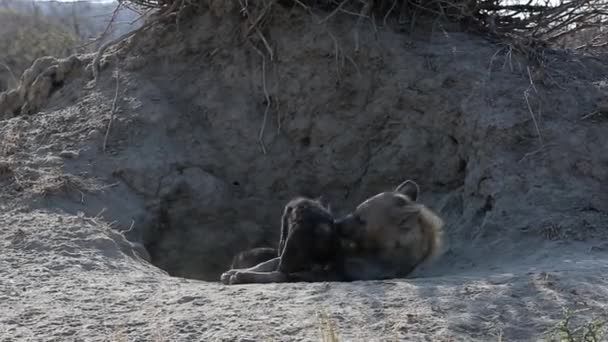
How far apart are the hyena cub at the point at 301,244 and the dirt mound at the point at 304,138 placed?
64 cm

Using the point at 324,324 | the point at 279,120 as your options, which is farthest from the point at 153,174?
the point at 324,324

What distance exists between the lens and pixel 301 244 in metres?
5.20

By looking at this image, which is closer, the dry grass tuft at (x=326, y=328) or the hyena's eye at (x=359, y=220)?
the dry grass tuft at (x=326, y=328)

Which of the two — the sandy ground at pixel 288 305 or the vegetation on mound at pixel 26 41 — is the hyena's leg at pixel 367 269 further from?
the vegetation on mound at pixel 26 41

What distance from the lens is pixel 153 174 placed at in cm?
644

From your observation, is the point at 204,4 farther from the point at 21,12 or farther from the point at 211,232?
the point at 21,12

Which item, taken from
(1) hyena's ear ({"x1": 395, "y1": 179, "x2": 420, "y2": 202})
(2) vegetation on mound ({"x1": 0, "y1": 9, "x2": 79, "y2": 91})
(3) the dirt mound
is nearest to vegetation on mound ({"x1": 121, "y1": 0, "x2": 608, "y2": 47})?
(3) the dirt mound

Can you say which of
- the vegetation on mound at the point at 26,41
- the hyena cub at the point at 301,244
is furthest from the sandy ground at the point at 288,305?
the vegetation on mound at the point at 26,41

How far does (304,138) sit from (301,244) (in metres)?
1.77

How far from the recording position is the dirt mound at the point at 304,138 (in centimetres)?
582

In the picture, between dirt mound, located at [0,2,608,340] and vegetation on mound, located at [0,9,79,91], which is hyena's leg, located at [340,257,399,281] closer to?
dirt mound, located at [0,2,608,340]

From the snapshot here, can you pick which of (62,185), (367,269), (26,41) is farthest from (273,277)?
(26,41)

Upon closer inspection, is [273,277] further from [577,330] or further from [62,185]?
[577,330]

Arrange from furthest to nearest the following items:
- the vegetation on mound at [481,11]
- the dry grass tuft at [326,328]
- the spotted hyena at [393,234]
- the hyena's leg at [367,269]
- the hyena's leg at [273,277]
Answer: the vegetation on mound at [481,11], the spotted hyena at [393,234], the hyena's leg at [367,269], the hyena's leg at [273,277], the dry grass tuft at [326,328]
